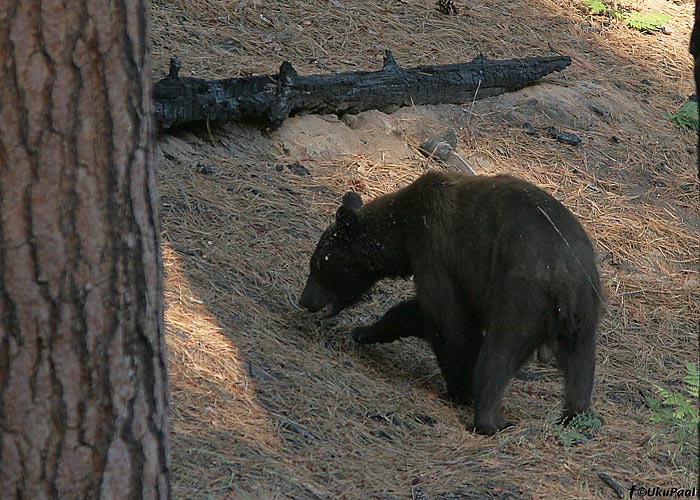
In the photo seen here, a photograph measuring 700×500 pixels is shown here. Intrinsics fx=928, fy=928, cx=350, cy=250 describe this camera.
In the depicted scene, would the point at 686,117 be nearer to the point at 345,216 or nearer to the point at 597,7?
the point at 597,7

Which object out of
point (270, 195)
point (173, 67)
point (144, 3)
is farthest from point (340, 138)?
point (144, 3)

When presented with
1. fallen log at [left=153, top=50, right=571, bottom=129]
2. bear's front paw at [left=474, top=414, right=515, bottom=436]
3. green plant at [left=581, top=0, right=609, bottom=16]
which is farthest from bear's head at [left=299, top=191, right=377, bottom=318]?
green plant at [left=581, top=0, right=609, bottom=16]

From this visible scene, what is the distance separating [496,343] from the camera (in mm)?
5250

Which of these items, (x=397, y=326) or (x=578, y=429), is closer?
(x=578, y=429)

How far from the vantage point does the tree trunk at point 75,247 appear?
2.41 meters

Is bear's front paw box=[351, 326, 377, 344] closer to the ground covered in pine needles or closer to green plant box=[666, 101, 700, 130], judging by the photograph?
the ground covered in pine needles

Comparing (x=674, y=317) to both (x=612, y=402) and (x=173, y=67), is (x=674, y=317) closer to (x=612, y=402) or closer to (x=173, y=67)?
(x=612, y=402)

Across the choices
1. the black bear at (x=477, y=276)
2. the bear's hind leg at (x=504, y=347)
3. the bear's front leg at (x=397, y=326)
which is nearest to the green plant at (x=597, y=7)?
the black bear at (x=477, y=276)

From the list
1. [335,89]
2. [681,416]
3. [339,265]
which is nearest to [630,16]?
[335,89]

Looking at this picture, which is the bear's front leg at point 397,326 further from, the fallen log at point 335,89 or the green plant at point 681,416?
the fallen log at point 335,89

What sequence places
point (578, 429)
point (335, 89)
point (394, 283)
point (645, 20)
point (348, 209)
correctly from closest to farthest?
point (578, 429) < point (348, 209) < point (394, 283) < point (335, 89) < point (645, 20)

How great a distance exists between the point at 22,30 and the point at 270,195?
4874 mm

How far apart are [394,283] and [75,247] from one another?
4930 millimetres

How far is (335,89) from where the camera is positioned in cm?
792
